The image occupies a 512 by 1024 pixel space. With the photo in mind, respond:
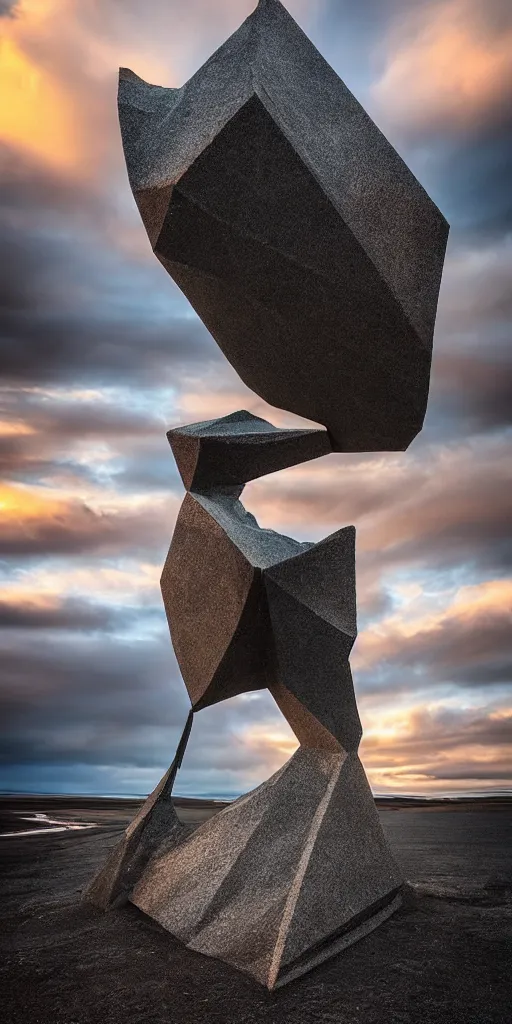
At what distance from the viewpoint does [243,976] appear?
21.9ft

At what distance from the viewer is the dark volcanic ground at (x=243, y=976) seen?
5.92 meters

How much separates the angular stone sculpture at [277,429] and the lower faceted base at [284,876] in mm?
21

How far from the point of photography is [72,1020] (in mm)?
5895

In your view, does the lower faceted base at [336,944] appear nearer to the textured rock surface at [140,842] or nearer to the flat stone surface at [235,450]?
the textured rock surface at [140,842]

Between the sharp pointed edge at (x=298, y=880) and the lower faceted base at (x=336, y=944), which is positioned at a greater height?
the sharp pointed edge at (x=298, y=880)

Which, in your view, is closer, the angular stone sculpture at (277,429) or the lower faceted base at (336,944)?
the lower faceted base at (336,944)

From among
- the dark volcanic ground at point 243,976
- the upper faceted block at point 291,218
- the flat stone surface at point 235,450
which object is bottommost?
the dark volcanic ground at point 243,976

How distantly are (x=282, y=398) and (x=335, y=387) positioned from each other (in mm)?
807

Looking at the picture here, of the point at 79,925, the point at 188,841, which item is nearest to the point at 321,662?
the point at 188,841

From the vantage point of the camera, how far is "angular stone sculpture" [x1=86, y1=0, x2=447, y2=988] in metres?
7.12

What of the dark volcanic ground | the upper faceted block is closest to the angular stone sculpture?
the upper faceted block

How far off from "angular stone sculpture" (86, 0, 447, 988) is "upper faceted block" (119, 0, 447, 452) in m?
0.02

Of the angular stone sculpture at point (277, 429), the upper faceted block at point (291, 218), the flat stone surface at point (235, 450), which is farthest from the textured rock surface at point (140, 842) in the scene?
the upper faceted block at point (291, 218)

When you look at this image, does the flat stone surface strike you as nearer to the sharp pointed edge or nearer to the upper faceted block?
the upper faceted block
